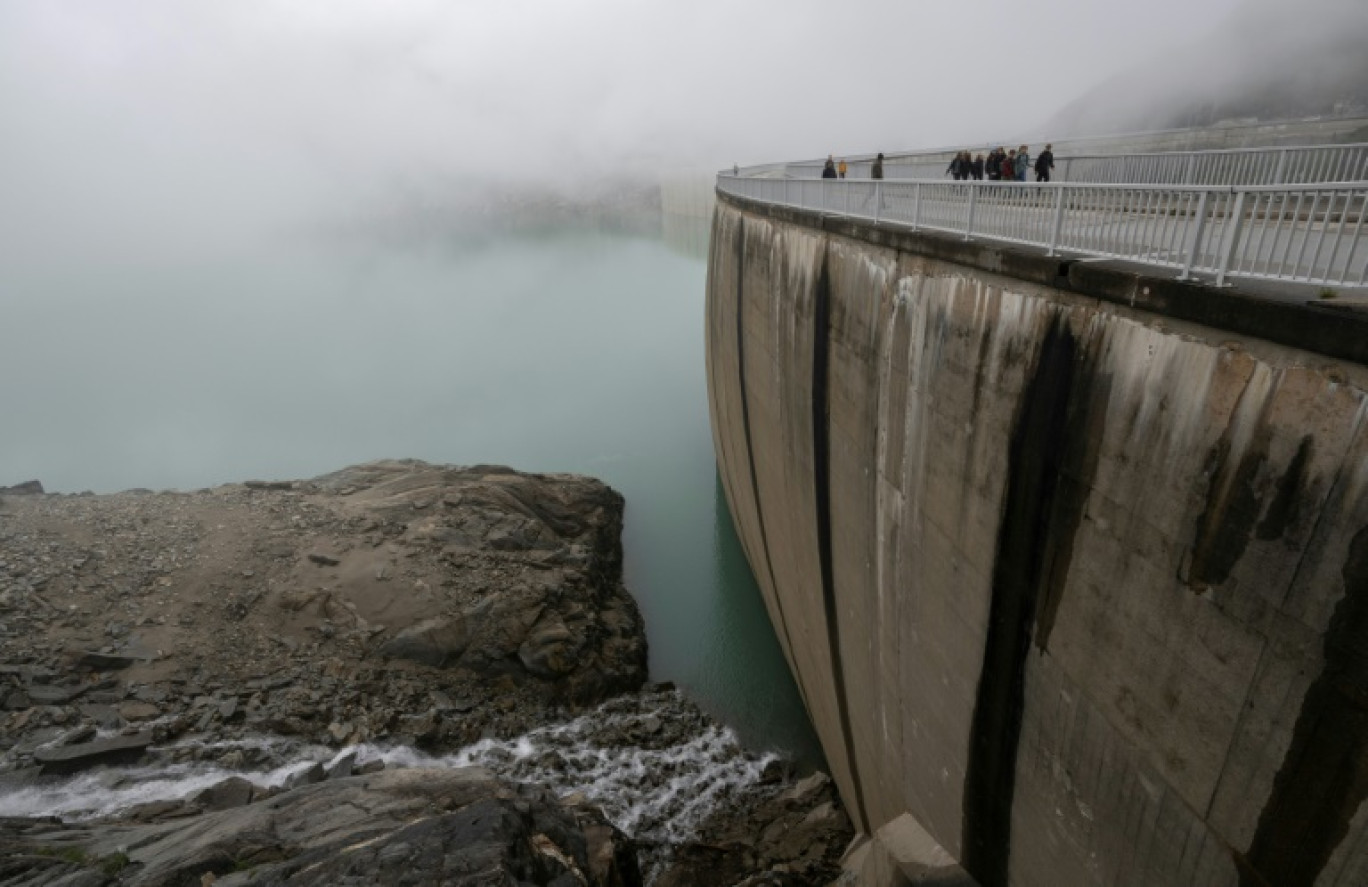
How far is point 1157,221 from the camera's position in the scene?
4.69 m

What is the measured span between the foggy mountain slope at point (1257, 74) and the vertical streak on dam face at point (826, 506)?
15.9m

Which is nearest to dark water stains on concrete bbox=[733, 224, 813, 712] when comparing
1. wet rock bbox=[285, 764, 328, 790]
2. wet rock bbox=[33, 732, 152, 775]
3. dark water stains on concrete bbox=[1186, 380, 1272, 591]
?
wet rock bbox=[285, 764, 328, 790]

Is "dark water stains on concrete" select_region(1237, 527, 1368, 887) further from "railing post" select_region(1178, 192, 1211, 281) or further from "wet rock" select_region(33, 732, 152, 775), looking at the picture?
"wet rock" select_region(33, 732, 152, 775)

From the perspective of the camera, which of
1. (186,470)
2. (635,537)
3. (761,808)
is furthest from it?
(186,470)

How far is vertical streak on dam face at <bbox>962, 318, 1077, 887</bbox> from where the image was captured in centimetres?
519

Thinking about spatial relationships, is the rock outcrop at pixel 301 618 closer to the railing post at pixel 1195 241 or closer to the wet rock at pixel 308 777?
the wet rock at pixel 308 777

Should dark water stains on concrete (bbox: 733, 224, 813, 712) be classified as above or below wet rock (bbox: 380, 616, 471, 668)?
above

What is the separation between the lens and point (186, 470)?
29.1 metres

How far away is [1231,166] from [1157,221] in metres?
5.37

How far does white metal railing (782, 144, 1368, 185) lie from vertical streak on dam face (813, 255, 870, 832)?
377 centimetres

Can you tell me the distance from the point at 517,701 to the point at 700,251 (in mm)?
55136

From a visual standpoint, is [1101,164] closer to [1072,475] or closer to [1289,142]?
[1289,142]

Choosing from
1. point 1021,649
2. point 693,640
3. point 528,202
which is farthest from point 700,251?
point 528,202

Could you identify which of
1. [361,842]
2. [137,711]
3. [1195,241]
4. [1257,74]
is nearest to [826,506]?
[1195,241]
